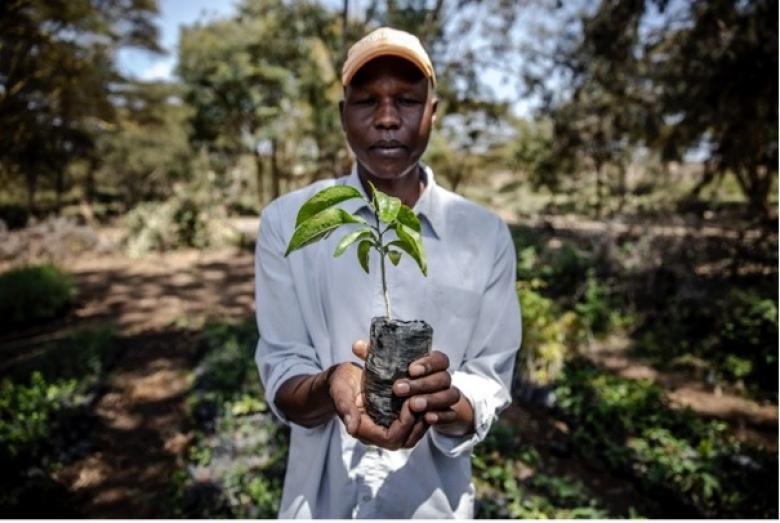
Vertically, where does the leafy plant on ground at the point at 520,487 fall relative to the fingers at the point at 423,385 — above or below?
below

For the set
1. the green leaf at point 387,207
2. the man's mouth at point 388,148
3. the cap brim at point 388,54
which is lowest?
the green leaf at point 387,207

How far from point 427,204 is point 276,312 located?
0.53 meters

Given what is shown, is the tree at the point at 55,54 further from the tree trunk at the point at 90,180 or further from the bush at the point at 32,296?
the tree trunk at the point at 90,180

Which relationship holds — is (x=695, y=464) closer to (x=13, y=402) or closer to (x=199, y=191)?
(x=13, y=402)

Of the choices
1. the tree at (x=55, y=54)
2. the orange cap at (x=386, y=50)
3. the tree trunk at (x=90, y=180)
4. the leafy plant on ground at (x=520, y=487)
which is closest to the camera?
the orange cap at (x=386, y=50)

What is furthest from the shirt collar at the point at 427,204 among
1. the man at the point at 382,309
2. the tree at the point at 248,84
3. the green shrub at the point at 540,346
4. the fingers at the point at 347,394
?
the tree at the point at 248,84

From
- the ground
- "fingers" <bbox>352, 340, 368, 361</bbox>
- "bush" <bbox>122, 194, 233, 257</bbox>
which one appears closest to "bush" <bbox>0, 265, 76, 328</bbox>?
the ground

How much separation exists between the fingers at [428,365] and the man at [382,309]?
0.83ft

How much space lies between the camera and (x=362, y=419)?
3.34 ft

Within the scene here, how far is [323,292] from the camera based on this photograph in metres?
1.39

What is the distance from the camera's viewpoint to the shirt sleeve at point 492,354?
1240 mm

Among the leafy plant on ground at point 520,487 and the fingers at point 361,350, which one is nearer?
the fingers at point 361,350

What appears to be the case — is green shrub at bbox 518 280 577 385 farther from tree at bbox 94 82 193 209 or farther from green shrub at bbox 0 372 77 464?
tree at bbox 94 82 193 209

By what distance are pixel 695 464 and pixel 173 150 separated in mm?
27793
